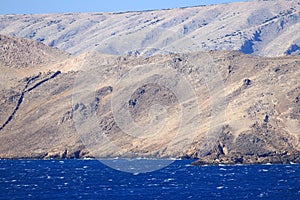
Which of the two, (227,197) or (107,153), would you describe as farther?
(107,153)

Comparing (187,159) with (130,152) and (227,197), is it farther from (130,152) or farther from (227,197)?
(227,197)

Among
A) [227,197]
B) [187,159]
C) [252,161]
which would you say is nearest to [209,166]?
[252,161]

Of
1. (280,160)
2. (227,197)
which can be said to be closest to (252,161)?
(280,160)

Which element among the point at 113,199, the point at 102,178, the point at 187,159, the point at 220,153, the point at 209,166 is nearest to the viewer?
the point at 113,199

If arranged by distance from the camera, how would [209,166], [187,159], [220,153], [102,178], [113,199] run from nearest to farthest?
[113,199] < [102,178] < [209,166] < [220,153] < [187,159]

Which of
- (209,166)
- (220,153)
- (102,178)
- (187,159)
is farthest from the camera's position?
(187,159)

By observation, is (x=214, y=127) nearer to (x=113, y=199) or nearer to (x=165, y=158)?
(x=165, y=158)
